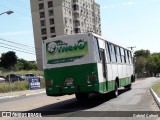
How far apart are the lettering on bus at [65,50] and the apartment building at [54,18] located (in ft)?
295

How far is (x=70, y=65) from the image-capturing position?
17359 mm

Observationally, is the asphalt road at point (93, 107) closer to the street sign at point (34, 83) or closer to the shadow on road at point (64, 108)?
the shadow on road at point (64, 108)

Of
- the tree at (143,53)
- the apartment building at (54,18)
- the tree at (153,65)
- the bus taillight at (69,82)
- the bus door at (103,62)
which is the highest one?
the apartment building at (54,18)

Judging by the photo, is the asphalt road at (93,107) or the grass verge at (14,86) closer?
the asphalt road at (93,107)

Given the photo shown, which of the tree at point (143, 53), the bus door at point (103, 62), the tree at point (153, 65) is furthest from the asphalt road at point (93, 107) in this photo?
the tree at point (143, 53)

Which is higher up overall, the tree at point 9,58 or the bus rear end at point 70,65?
the tree at point 9,58

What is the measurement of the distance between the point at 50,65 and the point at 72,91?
176 centimetres

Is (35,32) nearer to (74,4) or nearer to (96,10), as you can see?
(74,4)

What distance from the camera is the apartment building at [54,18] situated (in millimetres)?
111688

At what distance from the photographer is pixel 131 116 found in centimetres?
1277

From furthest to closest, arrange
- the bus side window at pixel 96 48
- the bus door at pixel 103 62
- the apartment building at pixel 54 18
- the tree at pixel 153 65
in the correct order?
the tree at pixel 153 65, the apartment building at pixel 54 18, the bus door at pixel 103 62, the bus side window at pixel 96 48

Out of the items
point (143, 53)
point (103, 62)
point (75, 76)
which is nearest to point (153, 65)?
point (143, 53)

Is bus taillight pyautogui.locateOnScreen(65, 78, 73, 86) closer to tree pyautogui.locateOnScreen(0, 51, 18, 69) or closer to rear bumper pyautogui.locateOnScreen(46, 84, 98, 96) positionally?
rear bumper pyautogui.locateOnScreen(46, 84, 98, 96)

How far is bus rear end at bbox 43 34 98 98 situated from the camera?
16.9 meters
